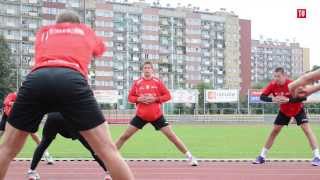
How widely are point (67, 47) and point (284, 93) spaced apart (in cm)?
794

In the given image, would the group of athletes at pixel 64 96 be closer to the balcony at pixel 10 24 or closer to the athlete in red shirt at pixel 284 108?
the athlete in red shirt at pixel 284 108

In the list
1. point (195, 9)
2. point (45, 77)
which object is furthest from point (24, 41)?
point (45, 77)

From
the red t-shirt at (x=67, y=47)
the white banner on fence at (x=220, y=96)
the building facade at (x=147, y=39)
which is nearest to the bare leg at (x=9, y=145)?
the red t-shirt at (x=67, y=47)

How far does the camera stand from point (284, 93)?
13.0 meters

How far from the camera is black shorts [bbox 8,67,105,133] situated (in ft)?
18.4

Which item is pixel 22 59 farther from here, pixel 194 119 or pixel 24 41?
pixel 194 119

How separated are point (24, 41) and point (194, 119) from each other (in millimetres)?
55208

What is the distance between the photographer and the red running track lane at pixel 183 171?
1098 cm

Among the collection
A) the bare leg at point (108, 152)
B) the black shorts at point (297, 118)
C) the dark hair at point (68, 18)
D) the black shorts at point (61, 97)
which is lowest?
the black shorts at point (297, 118)

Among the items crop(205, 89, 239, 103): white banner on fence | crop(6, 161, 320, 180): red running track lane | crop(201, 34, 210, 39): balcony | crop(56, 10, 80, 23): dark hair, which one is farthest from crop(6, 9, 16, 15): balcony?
crop(56, 10, 80, 23): dark hair

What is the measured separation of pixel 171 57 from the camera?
139 m

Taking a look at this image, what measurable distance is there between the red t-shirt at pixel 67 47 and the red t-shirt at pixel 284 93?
7.52m

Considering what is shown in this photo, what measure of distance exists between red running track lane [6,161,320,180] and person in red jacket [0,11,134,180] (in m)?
4.98

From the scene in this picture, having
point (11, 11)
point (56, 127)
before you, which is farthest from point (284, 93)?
point (11, 11)
